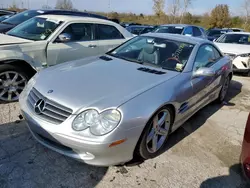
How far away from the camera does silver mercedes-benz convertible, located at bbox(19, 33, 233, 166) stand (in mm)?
2307

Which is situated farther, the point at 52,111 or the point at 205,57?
the point at 205,57

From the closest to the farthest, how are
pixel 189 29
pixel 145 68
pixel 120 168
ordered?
pixel 120 168 < pixel 145 68 < pixel 189 29

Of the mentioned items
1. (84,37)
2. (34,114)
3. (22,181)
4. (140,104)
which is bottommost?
(22,181)

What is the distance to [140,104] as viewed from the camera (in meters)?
2.48

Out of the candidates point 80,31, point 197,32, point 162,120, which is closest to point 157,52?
point 162,120

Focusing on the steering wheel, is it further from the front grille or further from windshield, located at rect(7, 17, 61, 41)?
windshield, located at rect(7, 17, 61, 41)

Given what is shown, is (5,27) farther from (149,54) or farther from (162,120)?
(162,120)

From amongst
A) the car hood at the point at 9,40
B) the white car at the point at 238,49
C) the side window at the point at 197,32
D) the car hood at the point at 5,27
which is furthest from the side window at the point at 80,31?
the side window at the point at 197,32

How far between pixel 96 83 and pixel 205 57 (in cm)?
219

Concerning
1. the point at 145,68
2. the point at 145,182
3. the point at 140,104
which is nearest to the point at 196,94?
the point at 145,68

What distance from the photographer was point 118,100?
8.01 ft

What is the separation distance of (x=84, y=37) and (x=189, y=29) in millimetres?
6522

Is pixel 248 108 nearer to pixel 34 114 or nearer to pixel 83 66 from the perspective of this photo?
pixel 83 66

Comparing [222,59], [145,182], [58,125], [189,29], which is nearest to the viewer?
[58,125]
